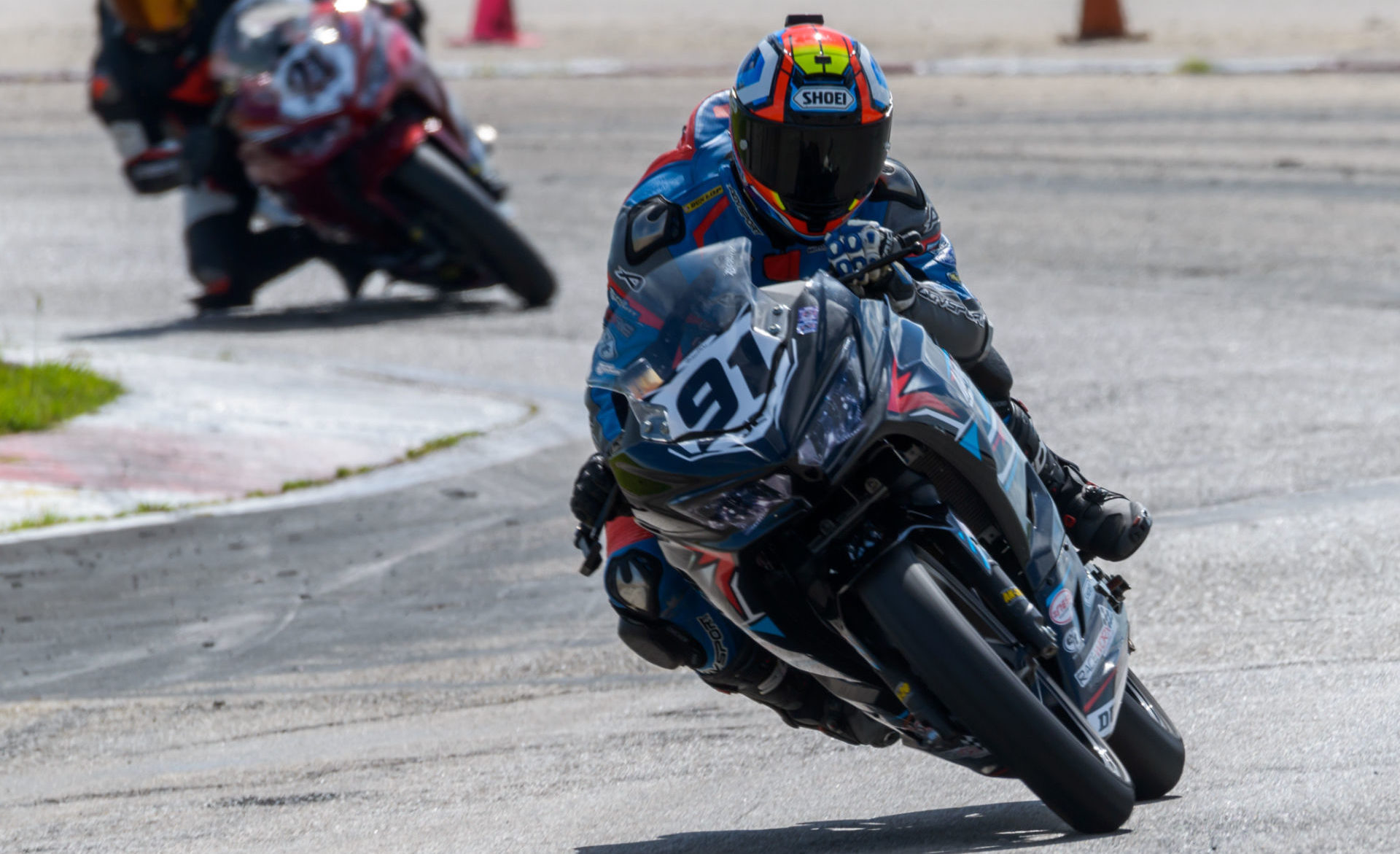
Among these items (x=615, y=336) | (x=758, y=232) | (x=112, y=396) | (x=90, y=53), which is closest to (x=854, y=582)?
(x=615, y=336)

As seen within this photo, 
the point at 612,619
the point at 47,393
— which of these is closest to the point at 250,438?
the point at 47,393

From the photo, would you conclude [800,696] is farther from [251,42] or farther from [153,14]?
[153,14]

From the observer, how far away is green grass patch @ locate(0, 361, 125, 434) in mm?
8773

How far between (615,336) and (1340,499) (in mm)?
3775

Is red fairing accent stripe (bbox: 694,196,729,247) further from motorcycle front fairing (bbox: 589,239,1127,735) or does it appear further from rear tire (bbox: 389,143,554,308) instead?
rear tire (bbox: 389,143,554,308)

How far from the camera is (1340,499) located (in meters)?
7.15

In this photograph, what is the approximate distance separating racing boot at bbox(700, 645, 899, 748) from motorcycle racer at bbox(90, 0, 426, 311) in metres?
7.98

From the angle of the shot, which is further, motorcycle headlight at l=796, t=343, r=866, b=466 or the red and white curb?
the red and white curb

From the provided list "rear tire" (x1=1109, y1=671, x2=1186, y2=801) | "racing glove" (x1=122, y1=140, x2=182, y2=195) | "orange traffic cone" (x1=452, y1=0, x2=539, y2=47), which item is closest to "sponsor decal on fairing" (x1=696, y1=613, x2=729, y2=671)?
"rear tire" (x1=1109, y1=671, x2=1186, y2=801)

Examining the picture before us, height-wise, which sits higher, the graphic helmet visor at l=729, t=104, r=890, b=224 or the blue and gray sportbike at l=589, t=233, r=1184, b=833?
the graphic helmet visor at l=729, t=104, r=890, b=224

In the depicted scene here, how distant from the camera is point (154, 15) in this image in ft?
38.8


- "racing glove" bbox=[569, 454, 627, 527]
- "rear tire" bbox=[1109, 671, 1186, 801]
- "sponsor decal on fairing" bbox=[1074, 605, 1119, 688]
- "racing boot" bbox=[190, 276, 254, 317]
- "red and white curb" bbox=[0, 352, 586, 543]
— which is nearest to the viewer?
"sponsor decal on fairing" bbox=[1074, 605, 1119, 688]

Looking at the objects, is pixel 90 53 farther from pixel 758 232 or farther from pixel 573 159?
pixel 758 232

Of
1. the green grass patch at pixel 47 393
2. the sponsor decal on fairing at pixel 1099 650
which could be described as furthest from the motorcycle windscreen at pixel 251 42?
the sponsor decal on fairing at pixel 1099 650
